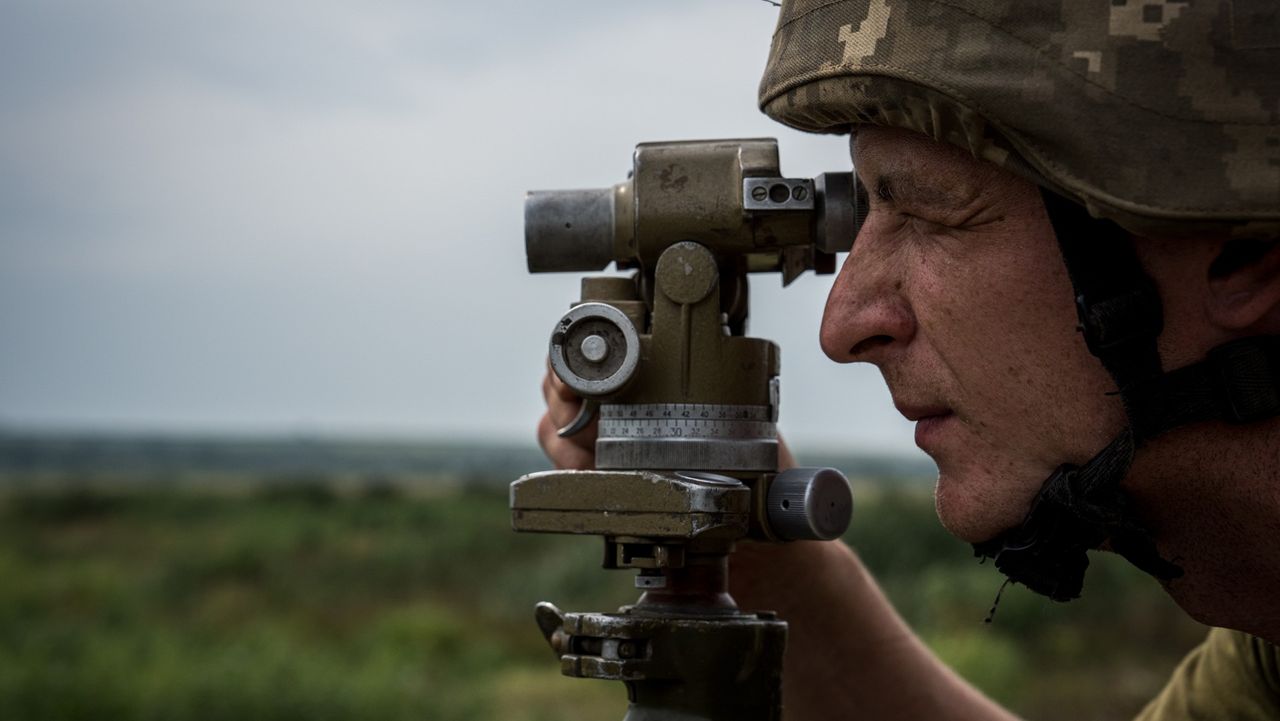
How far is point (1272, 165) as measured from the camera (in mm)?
1804

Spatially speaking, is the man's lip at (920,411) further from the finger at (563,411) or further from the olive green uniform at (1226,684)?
the olive green uniform at (1226,684)

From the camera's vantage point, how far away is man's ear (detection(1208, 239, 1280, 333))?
1.92 m

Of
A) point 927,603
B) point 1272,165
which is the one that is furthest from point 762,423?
point 927,603

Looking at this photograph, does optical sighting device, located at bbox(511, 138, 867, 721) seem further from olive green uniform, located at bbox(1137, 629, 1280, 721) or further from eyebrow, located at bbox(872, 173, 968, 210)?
olive green uniform, located at bbox(1137, 629, 1280, 721)

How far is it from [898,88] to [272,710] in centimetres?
1259

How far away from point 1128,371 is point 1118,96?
1.24 feet

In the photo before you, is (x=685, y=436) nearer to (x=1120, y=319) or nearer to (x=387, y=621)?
(x=1120, y=319)

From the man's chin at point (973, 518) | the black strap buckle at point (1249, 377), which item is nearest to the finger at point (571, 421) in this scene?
the man's chin at point (973, 518)

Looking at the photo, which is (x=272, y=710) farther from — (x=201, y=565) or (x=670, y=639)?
(x=201, y=565)

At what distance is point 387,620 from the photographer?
22266 mm

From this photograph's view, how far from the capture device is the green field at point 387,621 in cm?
1431

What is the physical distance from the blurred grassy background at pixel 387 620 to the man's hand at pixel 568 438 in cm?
1110

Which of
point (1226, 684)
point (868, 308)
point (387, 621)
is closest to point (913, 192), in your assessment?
point (868, 308)

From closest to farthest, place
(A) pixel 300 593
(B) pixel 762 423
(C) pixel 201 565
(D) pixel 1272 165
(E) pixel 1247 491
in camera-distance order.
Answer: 1. (D) pixel 1272 165
2. (E) pixel 1247 491
3. (B) pixel 762 423
4. (A) pixel 300 593
5. (C) pixel 201 565
